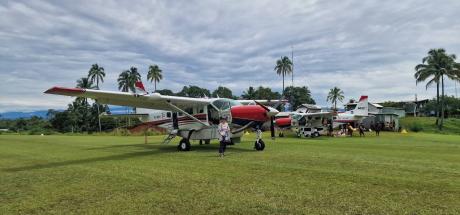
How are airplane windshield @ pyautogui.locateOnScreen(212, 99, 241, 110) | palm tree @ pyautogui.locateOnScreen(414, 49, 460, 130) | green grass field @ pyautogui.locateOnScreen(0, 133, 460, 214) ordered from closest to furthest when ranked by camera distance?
green grass field @ pyautogui.locateOnScreen(0, 133, 460, 214)
airplane windshield @ pyautogui.locateOnScreen(212, 99, 241, 110)
palm tree @ pyautogui.locateOnScreen(414, 49, 460, 130)

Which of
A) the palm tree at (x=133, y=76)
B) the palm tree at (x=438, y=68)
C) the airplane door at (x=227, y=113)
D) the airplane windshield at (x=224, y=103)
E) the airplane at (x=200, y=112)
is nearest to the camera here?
the airplane at (x=200, y=112)

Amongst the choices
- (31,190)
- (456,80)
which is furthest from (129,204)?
(456,80)

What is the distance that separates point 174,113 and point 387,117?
45.6m

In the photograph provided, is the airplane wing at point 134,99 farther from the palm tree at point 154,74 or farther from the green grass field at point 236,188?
the palm tree at point 154,74

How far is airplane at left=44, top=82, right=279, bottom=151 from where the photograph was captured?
52.7 ft

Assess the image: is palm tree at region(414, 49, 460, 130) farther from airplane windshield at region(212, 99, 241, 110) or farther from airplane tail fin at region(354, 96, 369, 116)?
airplane windshield at region(212, 99, 241, 110)

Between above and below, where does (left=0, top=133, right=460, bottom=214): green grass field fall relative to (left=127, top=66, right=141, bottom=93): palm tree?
below

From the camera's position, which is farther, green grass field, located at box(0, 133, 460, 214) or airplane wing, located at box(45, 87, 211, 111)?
airplane wing, located at box(45, 87, 211, 111)

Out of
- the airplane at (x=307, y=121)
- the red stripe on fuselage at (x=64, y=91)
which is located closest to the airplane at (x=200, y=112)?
the red stripe on fuselage at (x=64, y=91)

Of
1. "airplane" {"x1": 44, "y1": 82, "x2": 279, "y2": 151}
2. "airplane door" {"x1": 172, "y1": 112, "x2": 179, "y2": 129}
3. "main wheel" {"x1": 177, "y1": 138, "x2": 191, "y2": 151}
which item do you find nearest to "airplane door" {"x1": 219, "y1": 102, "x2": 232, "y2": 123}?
"airplane" {"x1": 44, "y1": 82, "x2": 279, "y2": 151}

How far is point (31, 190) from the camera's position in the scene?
25.3 feet

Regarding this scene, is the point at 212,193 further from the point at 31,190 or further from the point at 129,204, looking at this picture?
the point at 31,190

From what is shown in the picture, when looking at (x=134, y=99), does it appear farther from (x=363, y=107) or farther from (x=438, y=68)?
(x=438, y=68)

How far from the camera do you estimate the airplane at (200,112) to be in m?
16.1
